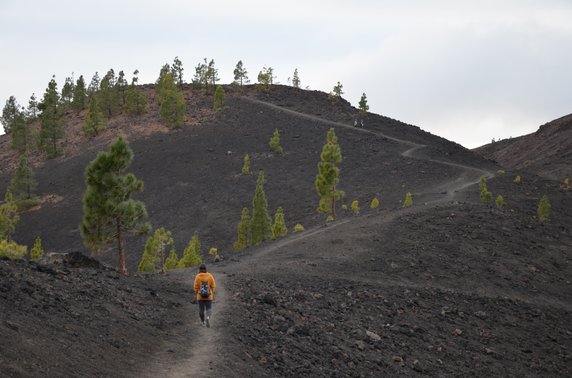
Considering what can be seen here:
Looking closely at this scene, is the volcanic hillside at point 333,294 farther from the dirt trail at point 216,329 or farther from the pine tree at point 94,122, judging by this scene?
the pine tree at point 94,122

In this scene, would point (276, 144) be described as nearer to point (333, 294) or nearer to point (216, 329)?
point (333, 294)

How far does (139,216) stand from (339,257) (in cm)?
1167

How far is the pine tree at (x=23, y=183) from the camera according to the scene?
85.2 meters

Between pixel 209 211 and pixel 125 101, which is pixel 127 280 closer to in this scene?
Answer: pixel 209 211

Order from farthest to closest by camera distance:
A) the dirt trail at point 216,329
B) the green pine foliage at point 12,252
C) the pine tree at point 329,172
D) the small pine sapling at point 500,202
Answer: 1. the pine tree at point 329,172
2. the small pine sapling at point 500,202
3. the green pine foliage at point 12,252
4. the dirt trail at point 216,329

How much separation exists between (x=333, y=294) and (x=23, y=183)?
235ft

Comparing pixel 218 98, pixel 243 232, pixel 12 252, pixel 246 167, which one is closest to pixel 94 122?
pixel 218 98

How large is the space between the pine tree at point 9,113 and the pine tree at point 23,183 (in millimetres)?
40980

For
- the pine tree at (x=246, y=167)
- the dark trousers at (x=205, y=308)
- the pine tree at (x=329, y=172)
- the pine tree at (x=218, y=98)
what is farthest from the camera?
the pine tree at (x=218, y=98)

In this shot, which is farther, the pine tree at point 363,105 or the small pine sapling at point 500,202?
the pine tree at point 363,105

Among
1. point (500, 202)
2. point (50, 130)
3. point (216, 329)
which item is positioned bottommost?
point (216, 329)

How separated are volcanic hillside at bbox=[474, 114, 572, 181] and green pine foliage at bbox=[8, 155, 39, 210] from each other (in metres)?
73.7

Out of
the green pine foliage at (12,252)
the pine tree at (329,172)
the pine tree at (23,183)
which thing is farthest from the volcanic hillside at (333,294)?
the pine tree at (23,183)

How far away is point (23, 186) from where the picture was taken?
286ft
